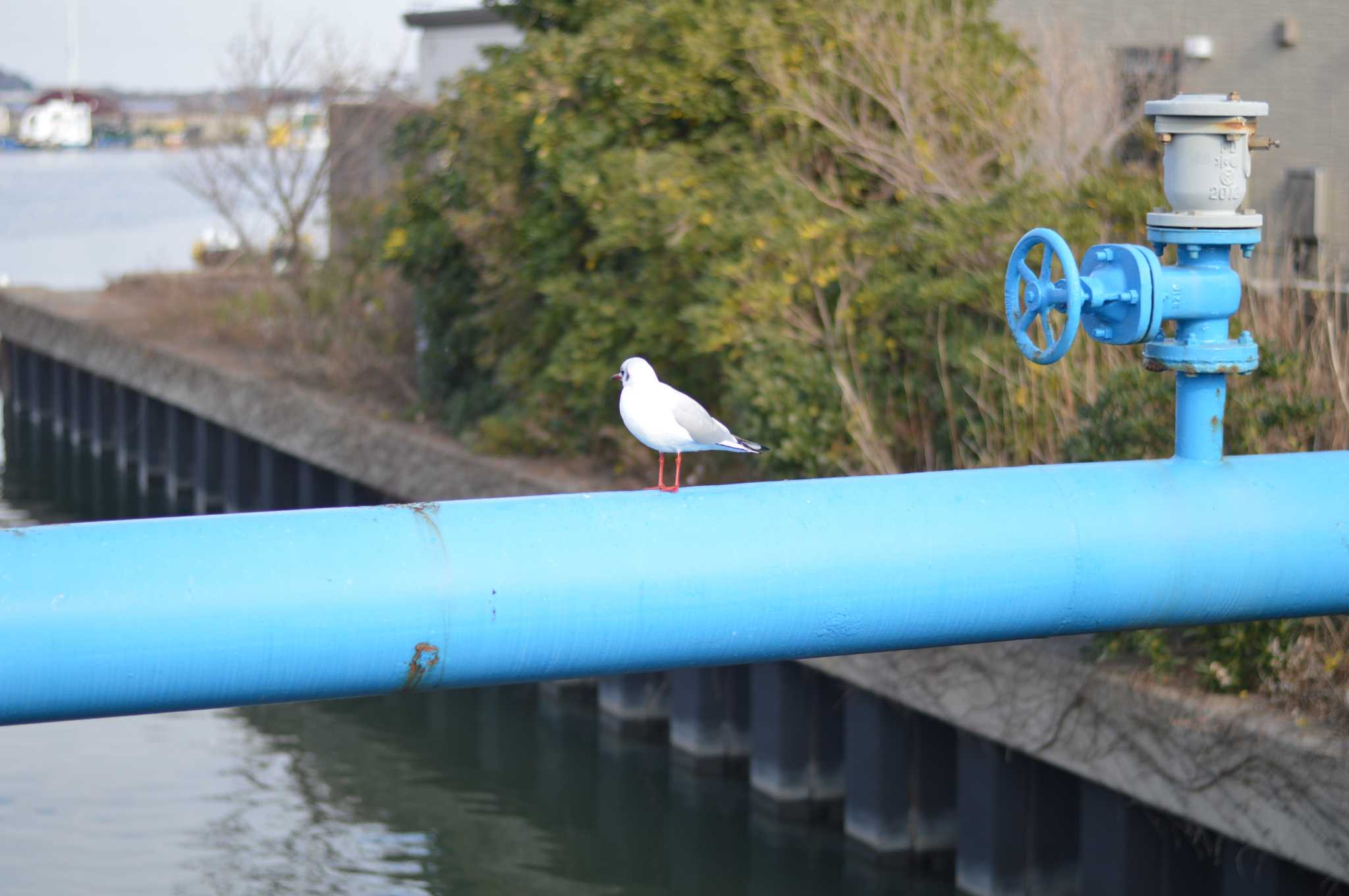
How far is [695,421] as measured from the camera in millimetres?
4582

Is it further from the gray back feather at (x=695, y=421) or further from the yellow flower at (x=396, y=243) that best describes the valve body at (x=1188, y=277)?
the yellow flower at (x=396, y=243)

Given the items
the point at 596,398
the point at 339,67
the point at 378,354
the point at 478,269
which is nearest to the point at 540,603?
the point at 596,398

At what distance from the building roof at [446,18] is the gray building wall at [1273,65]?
47.2 feet

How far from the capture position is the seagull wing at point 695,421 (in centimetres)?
454

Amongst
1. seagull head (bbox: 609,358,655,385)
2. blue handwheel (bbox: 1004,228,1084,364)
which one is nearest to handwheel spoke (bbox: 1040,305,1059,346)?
blue handwheel (bbox: 1004,228,1084,364)

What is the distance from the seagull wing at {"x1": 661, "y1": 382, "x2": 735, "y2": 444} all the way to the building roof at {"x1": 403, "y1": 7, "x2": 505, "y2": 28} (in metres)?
26.0

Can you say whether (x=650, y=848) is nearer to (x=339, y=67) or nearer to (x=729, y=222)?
(x=729, y=222)

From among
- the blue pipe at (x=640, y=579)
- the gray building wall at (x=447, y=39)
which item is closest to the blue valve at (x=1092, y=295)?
the blue pipe at (x=640, y=579)

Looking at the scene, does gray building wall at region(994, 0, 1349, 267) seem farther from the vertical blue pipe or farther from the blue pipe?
the blue pipe

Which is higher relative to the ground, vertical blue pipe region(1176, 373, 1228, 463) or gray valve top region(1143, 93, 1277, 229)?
gray valve top region(1143, 93, 1277, 229)

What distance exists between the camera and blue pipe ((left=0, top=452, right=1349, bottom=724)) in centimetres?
317

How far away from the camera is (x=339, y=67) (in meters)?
23.0

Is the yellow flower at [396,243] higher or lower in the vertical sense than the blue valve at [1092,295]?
higher

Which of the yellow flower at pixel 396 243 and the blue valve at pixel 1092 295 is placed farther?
the yellow flower at pixel 396 243
